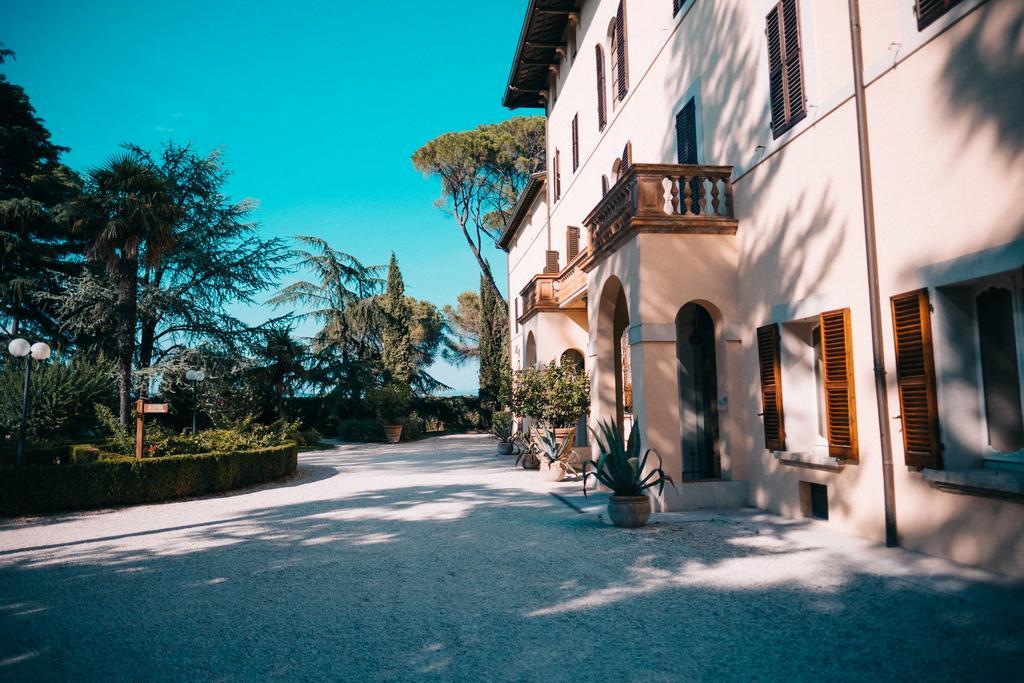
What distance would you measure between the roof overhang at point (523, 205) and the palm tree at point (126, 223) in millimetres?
10506

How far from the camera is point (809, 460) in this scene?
701cm

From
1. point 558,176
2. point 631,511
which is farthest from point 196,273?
point 631,511

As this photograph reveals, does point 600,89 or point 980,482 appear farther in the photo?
point 600,89

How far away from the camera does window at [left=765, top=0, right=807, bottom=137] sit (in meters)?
7.46

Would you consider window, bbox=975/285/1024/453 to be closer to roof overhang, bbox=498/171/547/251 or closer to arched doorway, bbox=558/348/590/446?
arched doorway, bbox=558/348/590/446

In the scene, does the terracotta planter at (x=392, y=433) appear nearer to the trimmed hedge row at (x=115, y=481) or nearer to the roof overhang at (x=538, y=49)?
the roof overhang at (x=538, y=49)

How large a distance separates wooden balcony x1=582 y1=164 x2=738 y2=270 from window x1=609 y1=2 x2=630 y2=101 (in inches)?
171

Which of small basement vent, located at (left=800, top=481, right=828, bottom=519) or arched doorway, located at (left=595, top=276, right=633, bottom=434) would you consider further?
arched doorway, located at (left=595, top=276, right=633, bottom=434)

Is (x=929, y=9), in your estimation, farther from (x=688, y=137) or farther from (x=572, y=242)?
(x=572, y=242)

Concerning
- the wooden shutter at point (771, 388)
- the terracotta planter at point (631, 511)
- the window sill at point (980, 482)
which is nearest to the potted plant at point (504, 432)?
the terracotta planter at point (631, 511)

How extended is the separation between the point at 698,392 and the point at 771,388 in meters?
2.91

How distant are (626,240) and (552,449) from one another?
17.3 feet

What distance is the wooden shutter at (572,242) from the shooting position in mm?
16031

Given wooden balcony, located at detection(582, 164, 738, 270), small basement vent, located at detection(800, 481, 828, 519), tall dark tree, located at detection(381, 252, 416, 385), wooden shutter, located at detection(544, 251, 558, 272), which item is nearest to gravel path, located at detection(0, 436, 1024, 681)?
small basement vent, located at detection(800, 481, 828, 519)
